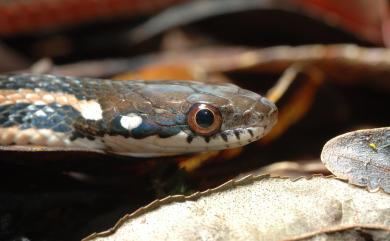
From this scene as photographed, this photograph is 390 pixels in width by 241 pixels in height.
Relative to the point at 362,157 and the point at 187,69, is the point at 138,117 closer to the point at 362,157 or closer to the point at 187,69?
the point at 187,69

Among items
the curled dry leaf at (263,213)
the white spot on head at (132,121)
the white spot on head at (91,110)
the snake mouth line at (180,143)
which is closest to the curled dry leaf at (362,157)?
the curled dry leaf at (263,213)

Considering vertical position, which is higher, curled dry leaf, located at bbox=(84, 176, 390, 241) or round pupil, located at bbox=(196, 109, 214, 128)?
round pupil, located at bbox=(196, 109, 214, 128)

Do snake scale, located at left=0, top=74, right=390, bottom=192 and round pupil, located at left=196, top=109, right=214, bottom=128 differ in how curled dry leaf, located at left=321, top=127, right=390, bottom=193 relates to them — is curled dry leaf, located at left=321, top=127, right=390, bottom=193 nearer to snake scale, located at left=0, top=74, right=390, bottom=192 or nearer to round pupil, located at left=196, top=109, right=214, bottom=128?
snake scale, located at left=0, top=74, right=390, bottom=192

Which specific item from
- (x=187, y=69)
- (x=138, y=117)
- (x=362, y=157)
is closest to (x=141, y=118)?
(x=138, y=117)

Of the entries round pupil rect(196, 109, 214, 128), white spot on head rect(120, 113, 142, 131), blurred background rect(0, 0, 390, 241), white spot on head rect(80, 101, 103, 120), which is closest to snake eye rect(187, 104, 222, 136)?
round pupil rect(196, 109, 214, 128)

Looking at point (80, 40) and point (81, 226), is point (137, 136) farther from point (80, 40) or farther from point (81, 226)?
point (80, 40)

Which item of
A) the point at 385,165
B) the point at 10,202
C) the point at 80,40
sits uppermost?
the point at 80,40

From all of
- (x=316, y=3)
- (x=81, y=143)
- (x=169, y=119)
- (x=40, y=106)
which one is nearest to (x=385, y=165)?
(x=169, y=119)
